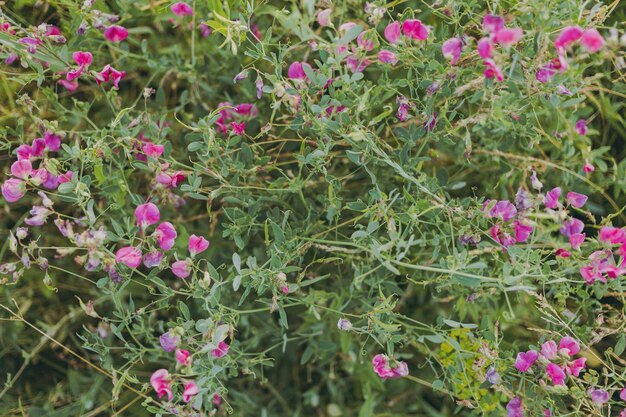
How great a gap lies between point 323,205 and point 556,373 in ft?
2.22

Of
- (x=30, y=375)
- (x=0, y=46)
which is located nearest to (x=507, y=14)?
(x=0, y=46)

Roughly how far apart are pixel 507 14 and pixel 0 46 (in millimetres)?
1136

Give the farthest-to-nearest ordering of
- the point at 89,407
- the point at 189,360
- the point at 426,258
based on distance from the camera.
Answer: the point at 89,407
the point at 426,258
the point at 189,360

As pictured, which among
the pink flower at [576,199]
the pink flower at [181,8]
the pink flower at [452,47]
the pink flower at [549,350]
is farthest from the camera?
the pink flower at [181,8]

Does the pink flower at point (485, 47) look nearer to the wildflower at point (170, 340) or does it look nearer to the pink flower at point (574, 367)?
the pink flower at point (574, 367)

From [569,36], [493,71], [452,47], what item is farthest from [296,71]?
[569,36]

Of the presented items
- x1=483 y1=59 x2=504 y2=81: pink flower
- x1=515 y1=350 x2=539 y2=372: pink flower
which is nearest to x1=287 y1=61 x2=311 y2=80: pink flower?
x1=483 y1=59 x2=504 y2=81: pink flower

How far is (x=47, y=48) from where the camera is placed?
5.31 feet

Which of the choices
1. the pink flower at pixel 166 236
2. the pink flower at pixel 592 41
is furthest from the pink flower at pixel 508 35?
the pink flower at pixel 166 236

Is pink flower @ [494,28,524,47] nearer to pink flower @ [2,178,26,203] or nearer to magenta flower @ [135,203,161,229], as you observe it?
magenta flower @ [135,203,161,229]

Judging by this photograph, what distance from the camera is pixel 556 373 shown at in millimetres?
Result: 1442

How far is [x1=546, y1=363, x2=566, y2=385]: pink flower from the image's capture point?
4.73 feet

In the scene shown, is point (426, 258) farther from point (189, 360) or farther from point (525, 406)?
point (189, 360)

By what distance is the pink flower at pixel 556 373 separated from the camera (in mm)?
1441
